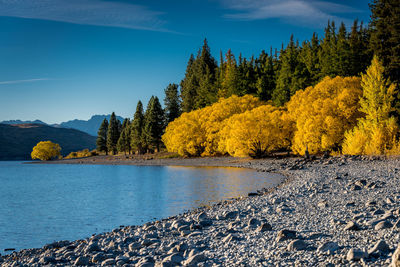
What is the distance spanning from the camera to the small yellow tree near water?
33812 millimetres

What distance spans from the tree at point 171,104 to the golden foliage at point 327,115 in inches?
2049

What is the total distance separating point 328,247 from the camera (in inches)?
272

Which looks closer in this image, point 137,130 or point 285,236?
point 285,236

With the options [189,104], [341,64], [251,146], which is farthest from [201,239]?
[189,104]

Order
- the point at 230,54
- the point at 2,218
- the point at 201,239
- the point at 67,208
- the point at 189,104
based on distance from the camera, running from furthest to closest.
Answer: the point at 230,54, the point at 189,104, the point at 67,208, the point at 2,218, the point at 201,239

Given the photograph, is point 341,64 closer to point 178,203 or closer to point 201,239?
point 178,203

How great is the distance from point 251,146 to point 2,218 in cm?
3573

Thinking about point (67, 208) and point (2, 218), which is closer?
point (2, 218)

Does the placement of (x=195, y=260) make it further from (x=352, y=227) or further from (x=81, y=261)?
(x=352, y=227)

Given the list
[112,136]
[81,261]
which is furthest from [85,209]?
[112,136]

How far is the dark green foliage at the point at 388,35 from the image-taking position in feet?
125

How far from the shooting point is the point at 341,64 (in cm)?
5984

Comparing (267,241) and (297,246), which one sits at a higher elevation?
(297,246)

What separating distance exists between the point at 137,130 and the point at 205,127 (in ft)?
105
